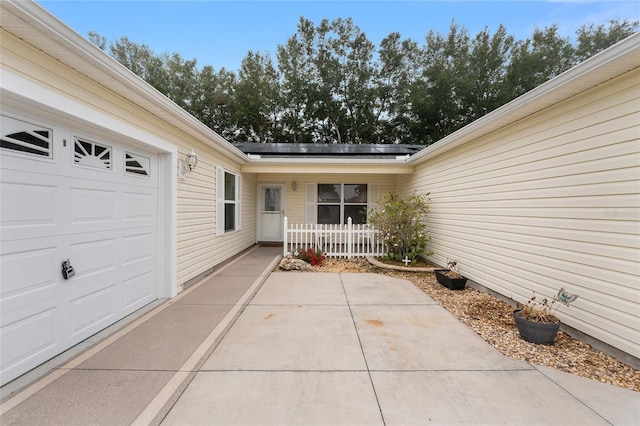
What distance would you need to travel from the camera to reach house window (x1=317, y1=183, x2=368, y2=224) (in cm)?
973

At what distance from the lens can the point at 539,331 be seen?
2.97 m

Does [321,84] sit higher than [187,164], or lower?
higher

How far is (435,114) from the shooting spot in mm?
17219

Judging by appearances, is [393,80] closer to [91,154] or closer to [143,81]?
[143,81]

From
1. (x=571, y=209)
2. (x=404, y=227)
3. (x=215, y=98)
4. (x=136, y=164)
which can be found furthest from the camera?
(x=215, y=98)

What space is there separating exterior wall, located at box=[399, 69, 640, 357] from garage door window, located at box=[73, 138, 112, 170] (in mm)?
5293

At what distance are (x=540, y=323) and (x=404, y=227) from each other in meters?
3.83

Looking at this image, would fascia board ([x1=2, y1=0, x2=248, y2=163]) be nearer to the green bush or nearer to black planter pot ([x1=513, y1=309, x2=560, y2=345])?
the green bush

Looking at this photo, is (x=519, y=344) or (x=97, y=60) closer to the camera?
(x=97, y=60)

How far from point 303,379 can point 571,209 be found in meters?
3.39

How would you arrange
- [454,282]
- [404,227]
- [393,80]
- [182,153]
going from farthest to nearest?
1. [393,80]
2. [404,227]
3. [454,282]
4. [182,153]

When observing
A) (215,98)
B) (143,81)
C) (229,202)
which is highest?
(215,98)

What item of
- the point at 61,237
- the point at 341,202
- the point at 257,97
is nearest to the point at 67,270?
the point at 61,237

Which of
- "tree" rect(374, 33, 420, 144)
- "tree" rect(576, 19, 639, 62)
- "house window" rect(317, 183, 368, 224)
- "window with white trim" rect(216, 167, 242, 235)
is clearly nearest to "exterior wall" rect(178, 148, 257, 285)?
"window with white trim" rect(216, 167, 242, 235)
